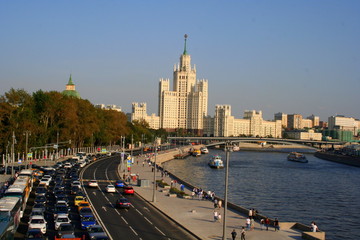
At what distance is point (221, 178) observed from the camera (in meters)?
70.9

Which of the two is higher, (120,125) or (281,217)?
(120,125)

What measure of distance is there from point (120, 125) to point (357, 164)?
5874 centimetres

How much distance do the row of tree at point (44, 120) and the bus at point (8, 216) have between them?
115ft

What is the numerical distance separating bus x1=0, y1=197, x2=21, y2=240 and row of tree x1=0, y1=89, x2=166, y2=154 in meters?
35.1

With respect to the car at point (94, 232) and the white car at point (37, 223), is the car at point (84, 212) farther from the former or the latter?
the car at point (94, 232)

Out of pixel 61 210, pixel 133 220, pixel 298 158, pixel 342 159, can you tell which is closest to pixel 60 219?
pixel 61 210

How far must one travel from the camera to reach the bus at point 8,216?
18408 mm

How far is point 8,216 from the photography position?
20328 millimetres

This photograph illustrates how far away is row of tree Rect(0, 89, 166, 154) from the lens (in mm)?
65037

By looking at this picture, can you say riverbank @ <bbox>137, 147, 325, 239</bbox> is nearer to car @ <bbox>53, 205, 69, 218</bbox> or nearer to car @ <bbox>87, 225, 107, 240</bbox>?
car @ <bbox>87, 225, 107, 240</bbox>

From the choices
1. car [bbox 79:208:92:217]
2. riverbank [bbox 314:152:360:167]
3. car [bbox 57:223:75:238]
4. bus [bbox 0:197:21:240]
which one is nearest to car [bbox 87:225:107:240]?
car [bbox 57:223:75:238]

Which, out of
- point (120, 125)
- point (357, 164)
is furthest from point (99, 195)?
point (357, 164)

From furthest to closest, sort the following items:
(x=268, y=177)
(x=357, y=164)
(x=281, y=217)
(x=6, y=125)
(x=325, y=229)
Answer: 1. (x=357, y=164)
2. (x=268, y=177)
3. (x=6, y=125)
4. (x=281, y=217)
5. (x=325, y=229)

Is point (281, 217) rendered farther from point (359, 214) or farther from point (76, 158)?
point (76, 158)
